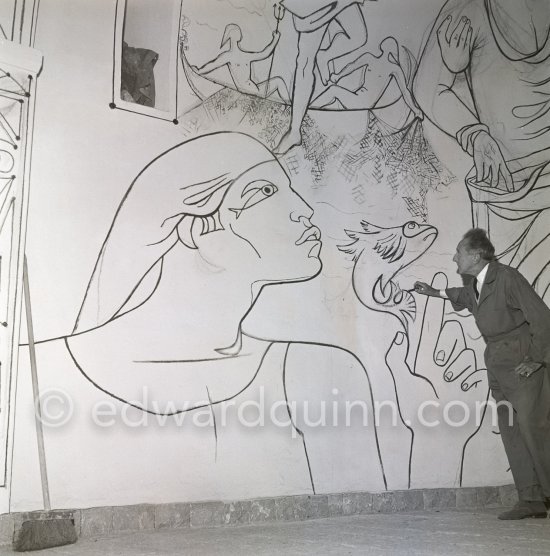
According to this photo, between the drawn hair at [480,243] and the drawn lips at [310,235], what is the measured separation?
1.21 metres

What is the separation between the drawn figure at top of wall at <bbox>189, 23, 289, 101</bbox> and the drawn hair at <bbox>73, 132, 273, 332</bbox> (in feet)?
1.11

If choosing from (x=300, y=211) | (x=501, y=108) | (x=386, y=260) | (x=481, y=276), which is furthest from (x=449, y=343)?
(x=501, y=108)

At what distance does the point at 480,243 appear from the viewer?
5879 millimetres

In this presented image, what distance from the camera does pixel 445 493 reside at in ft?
18.3

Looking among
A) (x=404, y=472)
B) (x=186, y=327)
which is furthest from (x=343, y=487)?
(x=186, y=327)

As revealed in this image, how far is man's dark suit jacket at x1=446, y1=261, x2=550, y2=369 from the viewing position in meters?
5.20

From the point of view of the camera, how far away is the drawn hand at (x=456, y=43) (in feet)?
19.6

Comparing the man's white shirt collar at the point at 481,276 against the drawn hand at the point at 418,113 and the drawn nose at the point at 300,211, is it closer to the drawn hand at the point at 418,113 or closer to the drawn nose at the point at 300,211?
the drawn hand at the point at 418,113

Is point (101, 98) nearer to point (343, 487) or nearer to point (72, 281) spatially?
point (72, 281)

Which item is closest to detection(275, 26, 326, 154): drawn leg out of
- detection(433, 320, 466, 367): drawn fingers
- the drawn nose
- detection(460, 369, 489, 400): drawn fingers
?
the drawn nose

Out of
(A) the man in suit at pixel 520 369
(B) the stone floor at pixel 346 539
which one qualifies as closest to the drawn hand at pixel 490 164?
(A) the man in suit at pixel 520 369

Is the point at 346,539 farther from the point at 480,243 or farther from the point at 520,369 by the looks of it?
the point at 480,243

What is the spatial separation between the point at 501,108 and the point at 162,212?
292 centimetres

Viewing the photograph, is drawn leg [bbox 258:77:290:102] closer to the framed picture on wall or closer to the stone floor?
the framed picture on wall
